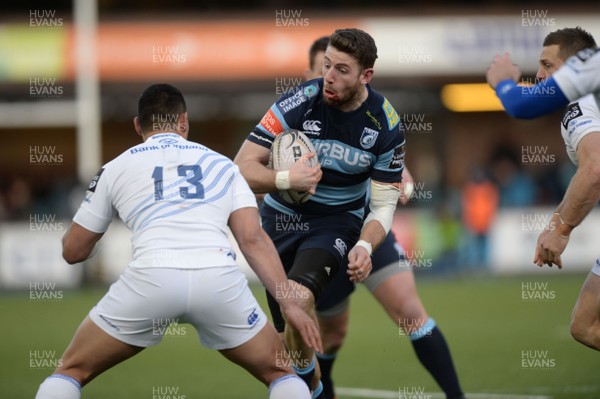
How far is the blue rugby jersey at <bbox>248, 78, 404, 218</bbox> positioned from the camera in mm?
6203

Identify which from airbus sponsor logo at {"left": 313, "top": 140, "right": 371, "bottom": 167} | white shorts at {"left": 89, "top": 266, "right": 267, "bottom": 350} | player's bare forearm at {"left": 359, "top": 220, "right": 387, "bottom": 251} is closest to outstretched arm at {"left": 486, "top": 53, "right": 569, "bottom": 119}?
airbus sponsor logo at {"left": 313, "top": 140, "right": 371, "bottom": 167}

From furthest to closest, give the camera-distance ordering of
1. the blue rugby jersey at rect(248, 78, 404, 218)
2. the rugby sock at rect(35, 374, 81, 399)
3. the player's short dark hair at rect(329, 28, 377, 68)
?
the blue rugby jersey at rect(248, 78, 404, 218) → the player's short dark hair at rect(329, 28, 377, 68) → the rugby sock at rect(35, 374, 81, 399)

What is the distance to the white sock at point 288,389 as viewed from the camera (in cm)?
502

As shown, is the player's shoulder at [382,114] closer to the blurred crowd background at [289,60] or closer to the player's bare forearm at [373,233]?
the player's bare forearm at [373,233]

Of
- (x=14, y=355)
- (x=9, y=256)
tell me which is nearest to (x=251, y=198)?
(x=14, y=355)

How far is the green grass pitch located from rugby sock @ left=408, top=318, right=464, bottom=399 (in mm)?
868

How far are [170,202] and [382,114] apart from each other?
6.15 feet

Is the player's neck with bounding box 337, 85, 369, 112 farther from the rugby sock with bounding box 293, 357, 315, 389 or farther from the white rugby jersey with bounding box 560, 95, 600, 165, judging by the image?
the rugby sock with bounding box 293, 357, 315, 389

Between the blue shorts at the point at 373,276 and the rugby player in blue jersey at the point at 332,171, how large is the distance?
509 millimetres

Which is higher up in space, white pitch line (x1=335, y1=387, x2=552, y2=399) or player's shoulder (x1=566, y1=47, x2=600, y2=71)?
player's shoulder (x1=566, y1=47, x2=600, y2=71)

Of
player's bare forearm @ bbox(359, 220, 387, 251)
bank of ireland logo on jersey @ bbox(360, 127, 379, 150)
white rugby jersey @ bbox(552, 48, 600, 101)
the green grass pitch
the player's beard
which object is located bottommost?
the green grass pitch

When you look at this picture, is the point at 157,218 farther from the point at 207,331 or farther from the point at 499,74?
the point at 499,74

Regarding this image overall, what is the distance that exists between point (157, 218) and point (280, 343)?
3.16ft

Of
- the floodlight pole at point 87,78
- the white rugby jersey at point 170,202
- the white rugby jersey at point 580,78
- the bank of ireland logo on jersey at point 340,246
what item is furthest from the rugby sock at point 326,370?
the floodlight pole at point 87,78
